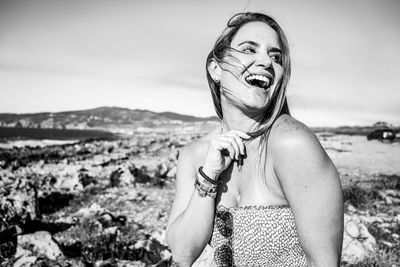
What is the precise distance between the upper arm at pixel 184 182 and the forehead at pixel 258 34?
0.91 meters

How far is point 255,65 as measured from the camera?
6.28ft

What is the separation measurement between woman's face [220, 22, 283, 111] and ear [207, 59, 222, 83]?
0.21 metres

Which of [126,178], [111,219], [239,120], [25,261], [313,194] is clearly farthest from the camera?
[126,178]

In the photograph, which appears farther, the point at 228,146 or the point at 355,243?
the point at 355,243

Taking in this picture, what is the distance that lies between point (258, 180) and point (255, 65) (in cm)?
75

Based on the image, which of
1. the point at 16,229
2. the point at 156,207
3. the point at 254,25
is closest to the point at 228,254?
the point at 254,25

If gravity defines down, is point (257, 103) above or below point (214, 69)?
below

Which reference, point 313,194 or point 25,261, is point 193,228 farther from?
point 25,261

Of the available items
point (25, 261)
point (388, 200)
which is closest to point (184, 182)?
point (25, 261)

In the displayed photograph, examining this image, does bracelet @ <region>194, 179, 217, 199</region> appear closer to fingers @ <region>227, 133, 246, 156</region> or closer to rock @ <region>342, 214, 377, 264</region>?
fingers @ <region>227, 133, 246, 156</region>

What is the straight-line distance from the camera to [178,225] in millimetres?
1868

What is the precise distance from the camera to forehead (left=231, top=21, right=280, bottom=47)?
1.94m

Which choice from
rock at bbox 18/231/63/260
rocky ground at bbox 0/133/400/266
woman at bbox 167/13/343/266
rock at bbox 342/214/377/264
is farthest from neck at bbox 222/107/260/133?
rock at bbox 18/231/63/260

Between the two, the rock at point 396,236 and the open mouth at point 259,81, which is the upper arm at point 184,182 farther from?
the rock at point 396,236
